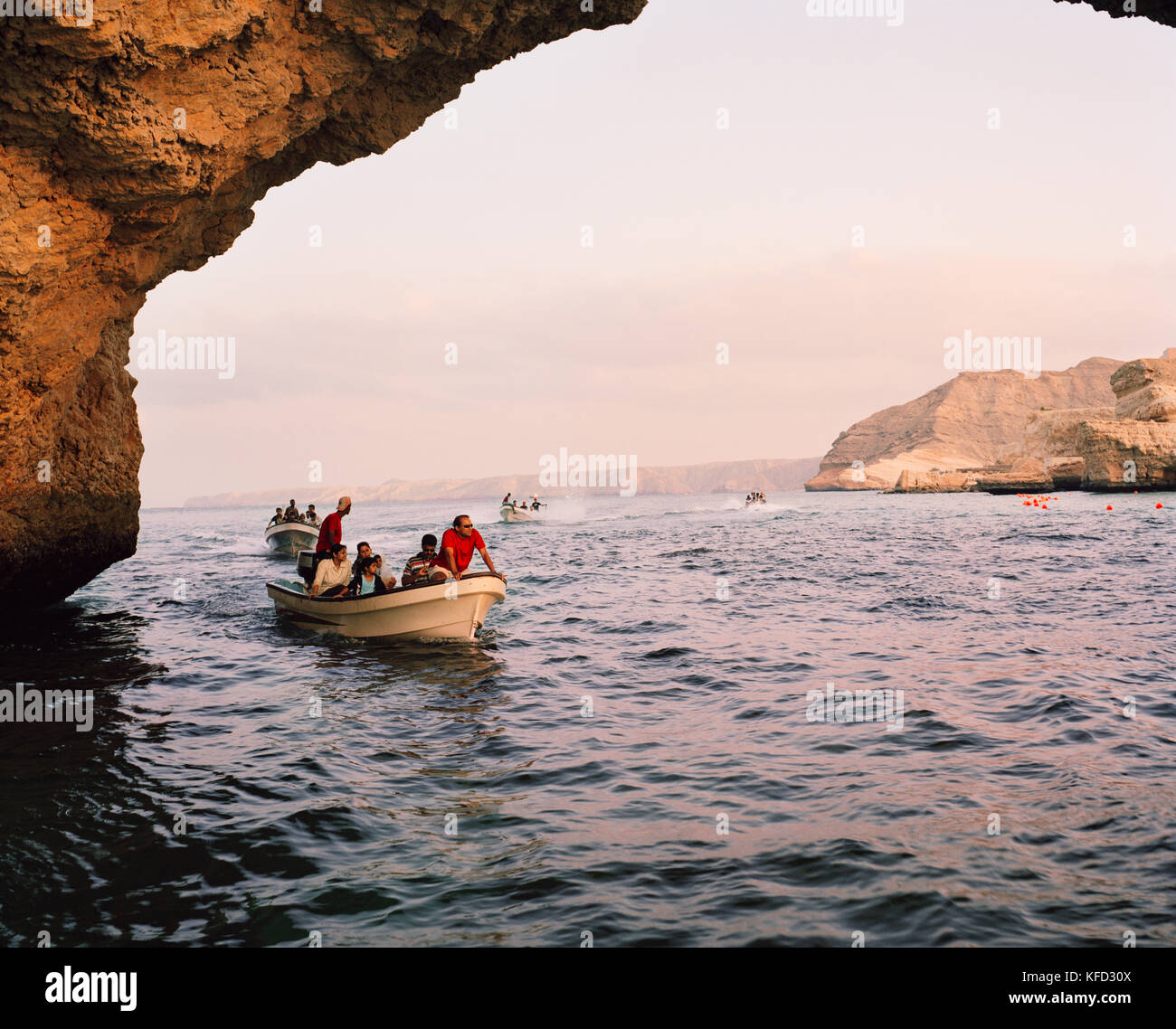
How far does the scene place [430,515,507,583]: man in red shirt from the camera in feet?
45.2

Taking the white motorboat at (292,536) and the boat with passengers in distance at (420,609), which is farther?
the white motorboat at (292,536)

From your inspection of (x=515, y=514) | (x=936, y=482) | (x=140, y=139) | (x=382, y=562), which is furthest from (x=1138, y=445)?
(x=140, y=139)

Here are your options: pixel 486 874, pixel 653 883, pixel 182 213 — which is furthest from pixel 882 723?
pixel 182 213

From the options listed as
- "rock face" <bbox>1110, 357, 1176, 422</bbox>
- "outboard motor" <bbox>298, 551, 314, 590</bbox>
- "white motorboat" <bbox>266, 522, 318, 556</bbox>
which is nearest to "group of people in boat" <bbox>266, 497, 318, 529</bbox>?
"white motorboat" <bbox>266, 522, 318, 556</bbox>

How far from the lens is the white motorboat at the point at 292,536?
115 feet

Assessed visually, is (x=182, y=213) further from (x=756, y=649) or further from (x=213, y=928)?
(x=756, y=649)

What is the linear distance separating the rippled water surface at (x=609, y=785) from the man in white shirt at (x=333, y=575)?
1092 millimetres

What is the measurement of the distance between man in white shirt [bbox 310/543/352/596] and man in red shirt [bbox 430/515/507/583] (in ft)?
7.87

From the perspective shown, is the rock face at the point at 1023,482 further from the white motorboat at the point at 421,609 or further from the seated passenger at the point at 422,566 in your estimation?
the seated passenger at the point at 422,566

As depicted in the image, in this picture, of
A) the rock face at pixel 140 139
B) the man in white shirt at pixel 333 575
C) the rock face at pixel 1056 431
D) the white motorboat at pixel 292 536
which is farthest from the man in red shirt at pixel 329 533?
the rock face at pixel 1056 431

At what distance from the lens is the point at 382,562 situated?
15.3m

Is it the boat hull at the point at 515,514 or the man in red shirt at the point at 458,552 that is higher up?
the man in red shirt at the point at 458,552
